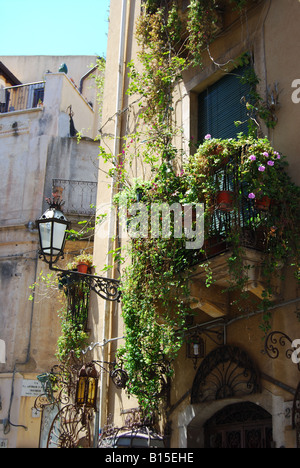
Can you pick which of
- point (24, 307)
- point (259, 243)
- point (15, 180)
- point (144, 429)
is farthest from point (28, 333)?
point (259, 243)

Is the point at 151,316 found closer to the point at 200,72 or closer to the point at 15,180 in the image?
the point at 200,72

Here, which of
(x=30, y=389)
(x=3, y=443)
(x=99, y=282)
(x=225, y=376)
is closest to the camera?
(x=225, y=376)

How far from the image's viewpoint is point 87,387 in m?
8.92

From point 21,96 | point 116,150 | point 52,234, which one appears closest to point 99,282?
point 52,234

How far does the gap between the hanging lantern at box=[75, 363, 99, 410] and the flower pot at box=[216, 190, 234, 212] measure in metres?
3.57

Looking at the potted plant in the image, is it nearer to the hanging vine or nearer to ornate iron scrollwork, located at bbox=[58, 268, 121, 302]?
ornate iron scrollwork, located at bbox=[58, 268, 121, 302]

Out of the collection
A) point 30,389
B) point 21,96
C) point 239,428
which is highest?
point 21,96

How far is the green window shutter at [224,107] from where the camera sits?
850cm

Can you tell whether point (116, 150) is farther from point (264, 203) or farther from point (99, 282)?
point (264, 203)

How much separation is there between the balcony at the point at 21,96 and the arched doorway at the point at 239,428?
43.5 ft

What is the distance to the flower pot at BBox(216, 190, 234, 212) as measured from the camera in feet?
22.3

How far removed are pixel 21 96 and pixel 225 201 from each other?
539 inches

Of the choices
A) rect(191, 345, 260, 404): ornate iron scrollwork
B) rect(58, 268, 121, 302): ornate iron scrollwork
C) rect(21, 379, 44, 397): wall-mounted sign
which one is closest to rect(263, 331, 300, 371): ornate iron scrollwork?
rect(191, 345, 260, 404): ornate iron scrollwork

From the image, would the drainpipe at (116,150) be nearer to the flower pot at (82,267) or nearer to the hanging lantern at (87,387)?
the hanging lantern at (87,387)
